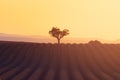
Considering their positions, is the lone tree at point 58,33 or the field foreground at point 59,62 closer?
the field foreground at point 59,62

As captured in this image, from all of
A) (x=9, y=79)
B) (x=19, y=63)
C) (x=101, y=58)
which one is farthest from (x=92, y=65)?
(x=9, y=79)

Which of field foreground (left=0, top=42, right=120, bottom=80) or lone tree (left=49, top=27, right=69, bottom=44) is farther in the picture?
lone tree (left=49, top=27, right=69, bottom=44)

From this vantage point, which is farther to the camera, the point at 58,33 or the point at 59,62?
the point at 58,33

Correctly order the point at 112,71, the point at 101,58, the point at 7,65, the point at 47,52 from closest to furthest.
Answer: the point at 112,71
the point at 7,65
the point at 101,58
the point at 47,52

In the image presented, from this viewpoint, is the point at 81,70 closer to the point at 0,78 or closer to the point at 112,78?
the point at 112,78

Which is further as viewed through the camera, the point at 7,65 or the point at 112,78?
the point at 7,65

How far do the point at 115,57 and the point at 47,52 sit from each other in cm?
341

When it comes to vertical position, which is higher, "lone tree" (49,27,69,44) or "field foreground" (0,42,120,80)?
"lone tree" (49,27,69,44)

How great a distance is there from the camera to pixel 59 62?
16.4 metres

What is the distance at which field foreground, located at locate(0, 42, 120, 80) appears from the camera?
40.7 ft

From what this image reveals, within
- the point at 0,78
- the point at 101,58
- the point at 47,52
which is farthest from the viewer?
the point at 47,52

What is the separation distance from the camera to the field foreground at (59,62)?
1241 centimetres

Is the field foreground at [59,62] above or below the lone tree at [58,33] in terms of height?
below

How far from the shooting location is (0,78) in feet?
36.5
